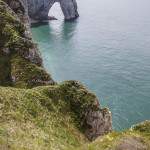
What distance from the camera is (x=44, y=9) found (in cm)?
17325

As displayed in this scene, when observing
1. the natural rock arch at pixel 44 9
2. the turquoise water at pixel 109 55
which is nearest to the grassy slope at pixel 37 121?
the turquoise water at pixel 109 55

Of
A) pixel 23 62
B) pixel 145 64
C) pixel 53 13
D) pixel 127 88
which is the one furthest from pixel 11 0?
pixel 53 13

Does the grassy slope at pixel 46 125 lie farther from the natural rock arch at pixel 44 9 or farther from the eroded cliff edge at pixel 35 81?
the natural rock arch at pixel 44 9

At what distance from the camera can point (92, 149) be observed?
83.6 feet

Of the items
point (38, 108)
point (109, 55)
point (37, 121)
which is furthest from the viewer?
point (109, 55)

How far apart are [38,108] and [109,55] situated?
7770 cm

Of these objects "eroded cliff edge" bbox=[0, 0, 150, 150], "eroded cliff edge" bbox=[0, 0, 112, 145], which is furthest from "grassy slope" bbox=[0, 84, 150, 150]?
"eroded cliff edge" bbox=[0, 0, 112, 145]

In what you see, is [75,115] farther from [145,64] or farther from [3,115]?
[145,64]

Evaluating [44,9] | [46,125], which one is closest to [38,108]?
[46,125]

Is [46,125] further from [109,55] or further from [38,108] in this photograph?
[109,55]

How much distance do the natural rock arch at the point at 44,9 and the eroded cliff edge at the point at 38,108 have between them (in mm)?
106990

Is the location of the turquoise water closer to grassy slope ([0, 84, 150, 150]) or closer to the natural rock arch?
the natural rock arch

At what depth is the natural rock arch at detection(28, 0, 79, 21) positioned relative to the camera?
560 feet

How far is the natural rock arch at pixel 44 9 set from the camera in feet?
560
